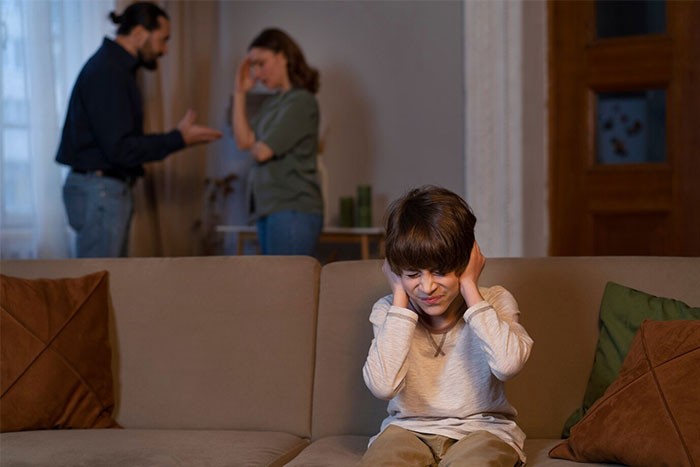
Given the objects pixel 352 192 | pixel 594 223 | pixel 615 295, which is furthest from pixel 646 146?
pixel 615 295

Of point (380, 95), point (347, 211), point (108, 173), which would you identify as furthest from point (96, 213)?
point (380, 95)

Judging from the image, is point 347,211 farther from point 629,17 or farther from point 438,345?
point 438,345

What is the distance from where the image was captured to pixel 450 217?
148cm

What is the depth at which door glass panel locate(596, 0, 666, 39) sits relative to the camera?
11.5 ft

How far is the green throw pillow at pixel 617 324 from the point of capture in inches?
64.9

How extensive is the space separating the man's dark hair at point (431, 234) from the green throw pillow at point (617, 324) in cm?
42

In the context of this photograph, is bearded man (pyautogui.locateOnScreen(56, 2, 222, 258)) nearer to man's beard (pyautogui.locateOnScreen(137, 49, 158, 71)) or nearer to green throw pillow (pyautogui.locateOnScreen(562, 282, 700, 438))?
man's beard (pyautogui.locateOnScreen(137, 49, 158, 71))

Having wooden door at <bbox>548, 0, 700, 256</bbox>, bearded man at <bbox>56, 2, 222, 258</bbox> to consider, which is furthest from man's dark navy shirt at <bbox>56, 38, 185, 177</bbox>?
wooden door at <bbox>548, 0, 700, 256</bbox>

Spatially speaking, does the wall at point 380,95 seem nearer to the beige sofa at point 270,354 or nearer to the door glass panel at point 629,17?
the door glass panel at point 629,17

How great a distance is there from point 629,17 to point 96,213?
2390mm

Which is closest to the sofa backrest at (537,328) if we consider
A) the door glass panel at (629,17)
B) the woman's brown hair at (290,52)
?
the woman's brown hair at (290,52)

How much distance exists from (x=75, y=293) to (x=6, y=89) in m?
1.57

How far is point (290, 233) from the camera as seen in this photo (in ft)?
9.37

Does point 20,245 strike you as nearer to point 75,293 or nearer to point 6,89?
point 6,89
